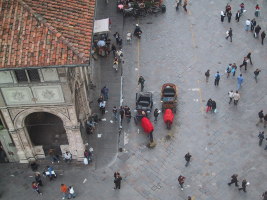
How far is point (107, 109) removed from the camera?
42.6m

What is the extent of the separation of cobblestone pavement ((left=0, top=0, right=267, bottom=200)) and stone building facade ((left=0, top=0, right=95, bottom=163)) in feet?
7.85

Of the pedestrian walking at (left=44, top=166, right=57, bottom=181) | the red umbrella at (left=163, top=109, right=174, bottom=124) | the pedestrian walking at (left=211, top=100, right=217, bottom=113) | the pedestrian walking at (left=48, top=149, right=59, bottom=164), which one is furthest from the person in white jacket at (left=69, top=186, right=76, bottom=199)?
the pedestrian walking at (left=211, top=100, right=217, bottom=113)

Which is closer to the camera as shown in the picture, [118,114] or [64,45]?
[64,45]

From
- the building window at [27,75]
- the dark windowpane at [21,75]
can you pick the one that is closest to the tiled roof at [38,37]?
the building window at [27,75]

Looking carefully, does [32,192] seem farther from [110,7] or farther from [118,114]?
[110,7]

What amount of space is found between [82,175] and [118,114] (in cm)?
630

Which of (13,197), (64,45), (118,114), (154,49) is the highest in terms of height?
(64,45)

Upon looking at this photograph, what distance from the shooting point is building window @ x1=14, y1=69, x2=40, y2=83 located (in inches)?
1297

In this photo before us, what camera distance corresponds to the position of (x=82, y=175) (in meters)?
38.0

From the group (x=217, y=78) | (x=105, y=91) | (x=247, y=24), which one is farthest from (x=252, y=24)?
(x=105, y=91)

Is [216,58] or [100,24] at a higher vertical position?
[100,24]

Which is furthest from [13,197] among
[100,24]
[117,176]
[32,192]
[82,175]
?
[100,24]

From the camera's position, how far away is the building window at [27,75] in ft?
108

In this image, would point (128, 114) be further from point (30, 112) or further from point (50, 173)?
point (30, 112)
